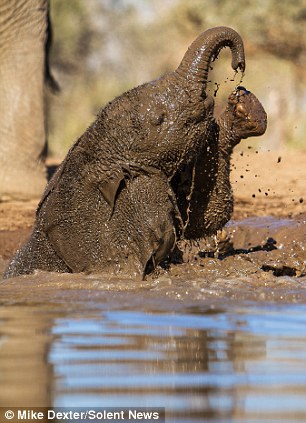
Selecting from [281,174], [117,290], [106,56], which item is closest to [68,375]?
[117,290]

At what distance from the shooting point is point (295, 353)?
4.75m

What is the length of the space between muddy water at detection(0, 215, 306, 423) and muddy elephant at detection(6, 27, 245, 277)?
21 centimetres

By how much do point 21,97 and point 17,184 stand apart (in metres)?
1.01

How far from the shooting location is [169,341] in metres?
5.04

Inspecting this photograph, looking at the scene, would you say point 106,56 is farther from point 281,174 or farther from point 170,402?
point 170,402

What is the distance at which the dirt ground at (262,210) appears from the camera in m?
9.90

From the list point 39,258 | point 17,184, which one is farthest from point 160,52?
point 39,258

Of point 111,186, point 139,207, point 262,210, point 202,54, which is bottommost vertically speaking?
point 262,210

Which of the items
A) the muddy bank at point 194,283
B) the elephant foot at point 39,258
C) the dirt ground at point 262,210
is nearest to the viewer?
the muddy bank at point 194,283

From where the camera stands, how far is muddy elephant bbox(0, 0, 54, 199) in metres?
12.7

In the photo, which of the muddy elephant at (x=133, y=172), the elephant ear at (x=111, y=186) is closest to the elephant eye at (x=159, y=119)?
the muddy elephant at (x=133, y=172)

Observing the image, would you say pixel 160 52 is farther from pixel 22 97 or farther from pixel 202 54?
pixel 202 54

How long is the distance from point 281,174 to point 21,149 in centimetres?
336

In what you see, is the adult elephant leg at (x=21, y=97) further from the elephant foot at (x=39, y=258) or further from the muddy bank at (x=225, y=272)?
the elephant foot at (x=39, y=258)
